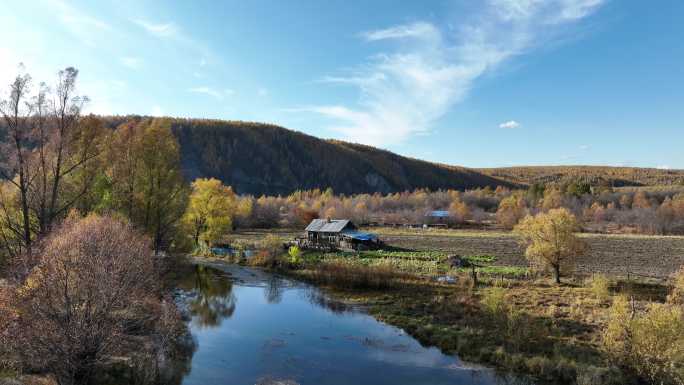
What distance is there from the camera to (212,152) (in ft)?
585

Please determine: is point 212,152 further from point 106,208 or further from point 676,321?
point 676,321

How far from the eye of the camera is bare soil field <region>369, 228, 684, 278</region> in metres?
40.8

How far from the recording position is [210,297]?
3095cm

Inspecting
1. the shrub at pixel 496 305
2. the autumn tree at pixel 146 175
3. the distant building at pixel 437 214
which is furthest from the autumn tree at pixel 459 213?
the autumn tree at pixel 146 175

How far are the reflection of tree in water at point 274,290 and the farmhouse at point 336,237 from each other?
20333mm

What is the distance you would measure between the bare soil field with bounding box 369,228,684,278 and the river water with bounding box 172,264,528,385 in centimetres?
2548

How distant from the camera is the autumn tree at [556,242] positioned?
106 ft

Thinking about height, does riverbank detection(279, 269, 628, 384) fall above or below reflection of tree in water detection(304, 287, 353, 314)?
above

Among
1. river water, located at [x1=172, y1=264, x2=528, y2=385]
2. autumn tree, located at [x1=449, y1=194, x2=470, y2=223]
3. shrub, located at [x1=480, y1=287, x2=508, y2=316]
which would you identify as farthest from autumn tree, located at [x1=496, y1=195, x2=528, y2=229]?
river water, located at [x1=172, y1=264, x2=528, y2=385]

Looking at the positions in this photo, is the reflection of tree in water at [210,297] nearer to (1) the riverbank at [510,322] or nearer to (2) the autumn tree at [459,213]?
(1) the riverbank at [510,322]

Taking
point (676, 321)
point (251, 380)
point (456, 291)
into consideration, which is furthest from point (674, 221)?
point (251, 380)

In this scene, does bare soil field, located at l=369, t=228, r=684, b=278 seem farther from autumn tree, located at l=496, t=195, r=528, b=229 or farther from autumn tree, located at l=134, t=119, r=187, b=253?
autumn tree, located at l=134, t=119, r=187, b=253

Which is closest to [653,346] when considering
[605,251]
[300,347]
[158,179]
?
[300,347]

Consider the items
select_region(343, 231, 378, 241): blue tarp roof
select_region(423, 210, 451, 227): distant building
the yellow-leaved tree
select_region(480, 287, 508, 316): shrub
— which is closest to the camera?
select_region(480, 287, 508, 316): shrub
